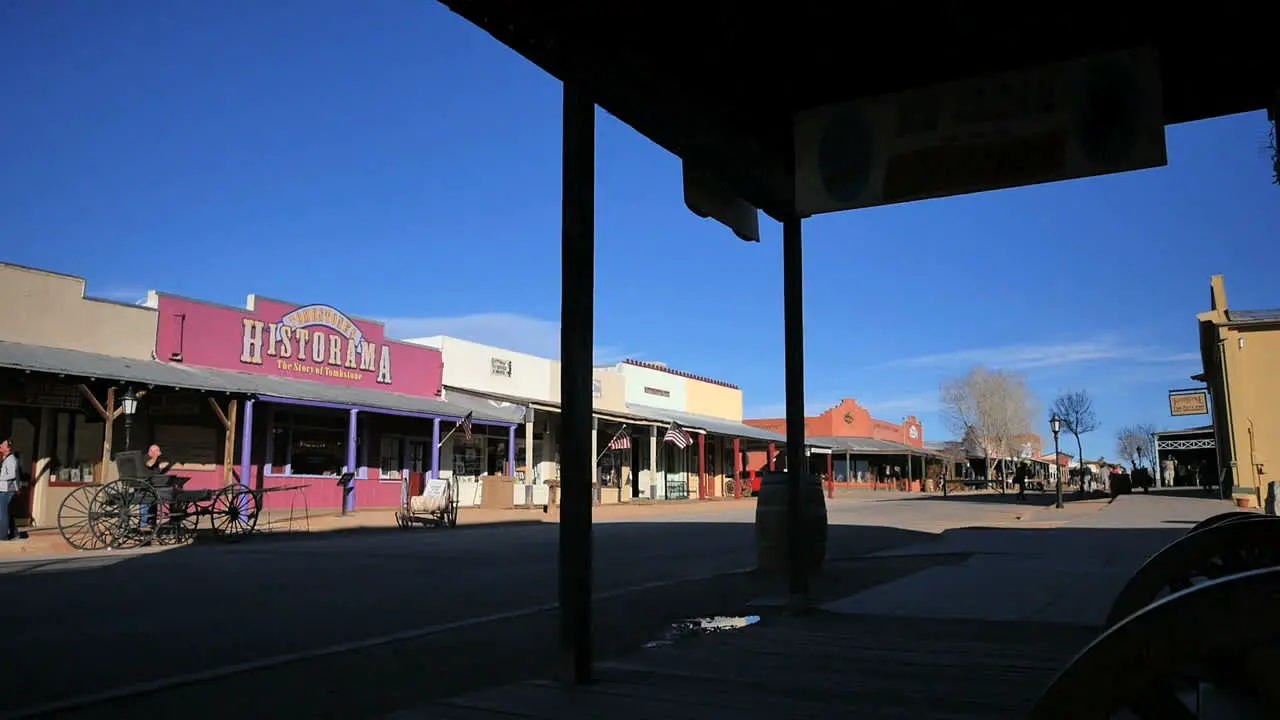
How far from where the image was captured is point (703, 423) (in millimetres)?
40312

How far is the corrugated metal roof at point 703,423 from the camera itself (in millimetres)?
37688

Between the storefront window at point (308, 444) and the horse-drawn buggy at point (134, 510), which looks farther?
the storefront window at point (308, 444)

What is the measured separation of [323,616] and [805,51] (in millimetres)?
5788

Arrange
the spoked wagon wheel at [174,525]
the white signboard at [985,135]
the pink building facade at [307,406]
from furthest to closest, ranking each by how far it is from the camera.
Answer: the pink building facade at [307,406] → the spoked wagon wheel at [174,525] → the white signboard at [985,135]

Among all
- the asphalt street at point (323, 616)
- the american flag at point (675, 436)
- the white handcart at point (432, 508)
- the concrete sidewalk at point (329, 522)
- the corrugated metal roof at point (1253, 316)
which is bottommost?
the asphalt street at point (323, 616)

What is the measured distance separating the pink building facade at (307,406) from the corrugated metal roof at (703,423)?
10665 mm

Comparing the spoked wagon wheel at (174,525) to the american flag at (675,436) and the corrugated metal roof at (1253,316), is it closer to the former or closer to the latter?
the american flag at (675,436)

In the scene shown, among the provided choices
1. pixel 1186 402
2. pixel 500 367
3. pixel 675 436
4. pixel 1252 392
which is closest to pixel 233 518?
pixel 500 367

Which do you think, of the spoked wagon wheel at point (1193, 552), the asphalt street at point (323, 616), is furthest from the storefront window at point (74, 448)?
the spoked wagon wheel at point (1193, 552)

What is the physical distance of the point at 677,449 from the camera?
41219 mm

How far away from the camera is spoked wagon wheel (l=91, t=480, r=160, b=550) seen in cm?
1416

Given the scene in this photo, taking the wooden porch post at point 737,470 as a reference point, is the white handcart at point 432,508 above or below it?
below

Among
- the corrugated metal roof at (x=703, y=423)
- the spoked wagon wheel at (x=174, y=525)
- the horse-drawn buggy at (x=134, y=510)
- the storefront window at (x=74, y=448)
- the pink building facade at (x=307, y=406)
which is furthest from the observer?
the corrugated metal roof at (x=703, y=423)

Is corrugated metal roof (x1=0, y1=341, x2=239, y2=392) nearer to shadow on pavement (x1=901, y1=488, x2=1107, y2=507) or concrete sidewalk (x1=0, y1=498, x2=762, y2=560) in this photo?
concrete sidewalk (x1=0, y1=498, x2=762, y2=560)
